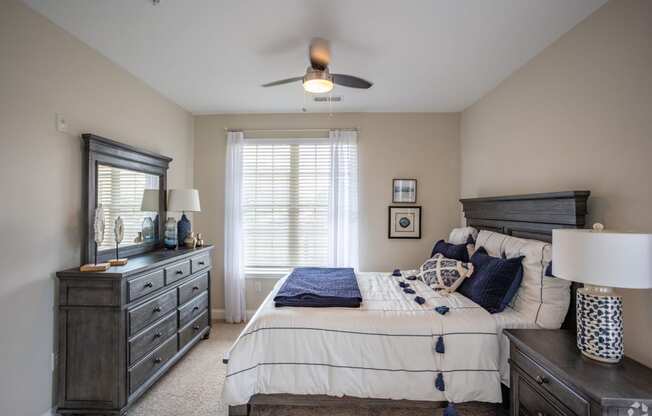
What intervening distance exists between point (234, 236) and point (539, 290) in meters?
3.36

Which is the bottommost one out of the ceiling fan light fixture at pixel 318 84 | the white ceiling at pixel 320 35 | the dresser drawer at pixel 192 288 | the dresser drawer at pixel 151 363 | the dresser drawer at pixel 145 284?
the dresser drawer at pixel 151 363

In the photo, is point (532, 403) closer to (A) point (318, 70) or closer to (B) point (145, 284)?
(A) point (318, 70)

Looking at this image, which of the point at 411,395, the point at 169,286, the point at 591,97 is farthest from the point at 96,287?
the point at 591,97

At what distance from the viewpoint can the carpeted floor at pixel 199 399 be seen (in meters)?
2.23

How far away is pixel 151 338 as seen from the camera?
2455mm

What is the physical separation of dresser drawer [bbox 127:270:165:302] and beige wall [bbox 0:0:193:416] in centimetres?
50

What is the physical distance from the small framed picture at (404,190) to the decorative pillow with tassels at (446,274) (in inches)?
51.5

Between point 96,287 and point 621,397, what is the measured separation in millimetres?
2984

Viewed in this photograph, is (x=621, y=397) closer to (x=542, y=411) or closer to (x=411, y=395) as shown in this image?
(x=542, y=411)

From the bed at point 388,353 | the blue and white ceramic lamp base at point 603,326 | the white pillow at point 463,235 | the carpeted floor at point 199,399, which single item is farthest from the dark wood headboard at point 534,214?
the carpeted floor at point 199,399

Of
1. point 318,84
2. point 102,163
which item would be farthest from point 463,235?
point 102,163

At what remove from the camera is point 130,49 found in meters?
2.49

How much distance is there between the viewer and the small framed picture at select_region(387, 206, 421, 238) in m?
4.04

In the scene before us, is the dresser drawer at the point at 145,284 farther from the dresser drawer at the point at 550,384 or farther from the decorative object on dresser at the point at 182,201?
the dresser drawer at the point at 550,384
